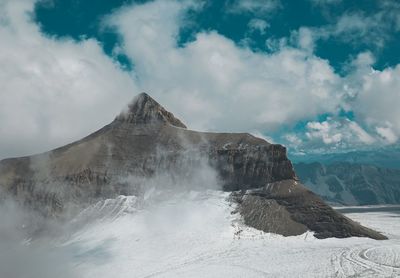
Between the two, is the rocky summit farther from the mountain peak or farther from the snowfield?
the snowfield

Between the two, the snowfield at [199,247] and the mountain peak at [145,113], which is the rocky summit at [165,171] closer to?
the mountain peak at [145,113]

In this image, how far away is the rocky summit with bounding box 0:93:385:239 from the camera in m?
71.6

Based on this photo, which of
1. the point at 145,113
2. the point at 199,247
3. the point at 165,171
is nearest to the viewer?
the point at 199,247

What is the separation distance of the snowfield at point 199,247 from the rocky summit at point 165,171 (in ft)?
9.29

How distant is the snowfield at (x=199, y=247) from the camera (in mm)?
53344

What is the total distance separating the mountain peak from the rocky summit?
21 cm

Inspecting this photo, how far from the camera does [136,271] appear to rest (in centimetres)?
Answer: 5678

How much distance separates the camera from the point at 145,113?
102 meters

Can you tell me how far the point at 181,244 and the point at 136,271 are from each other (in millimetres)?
10210

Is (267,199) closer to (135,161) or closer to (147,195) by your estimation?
(147,195)

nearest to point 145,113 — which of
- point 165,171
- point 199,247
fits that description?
point 165,171

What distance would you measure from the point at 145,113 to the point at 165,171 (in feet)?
59.3

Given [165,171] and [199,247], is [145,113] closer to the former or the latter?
[165,171]

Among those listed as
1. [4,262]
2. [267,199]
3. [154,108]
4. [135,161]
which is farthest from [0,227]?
[267,199]
